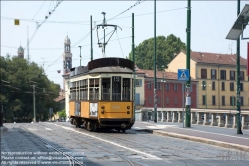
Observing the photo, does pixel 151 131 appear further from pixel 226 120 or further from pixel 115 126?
pixel 226 120

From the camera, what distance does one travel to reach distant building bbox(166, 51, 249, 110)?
296 feet

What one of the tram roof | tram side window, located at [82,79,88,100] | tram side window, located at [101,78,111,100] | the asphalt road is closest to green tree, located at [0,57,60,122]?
tram side window, located at [82,79,88,100]

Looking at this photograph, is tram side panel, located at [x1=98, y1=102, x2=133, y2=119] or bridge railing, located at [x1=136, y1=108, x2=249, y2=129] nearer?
tram side panel, located at [x1=98, y1=102, x2=133, y2=119]

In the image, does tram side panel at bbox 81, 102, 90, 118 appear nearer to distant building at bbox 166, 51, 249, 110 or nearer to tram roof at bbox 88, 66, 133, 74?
tram roof at bbox 88, 66, 133, 74

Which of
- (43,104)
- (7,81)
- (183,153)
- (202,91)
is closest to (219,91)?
(202,91)

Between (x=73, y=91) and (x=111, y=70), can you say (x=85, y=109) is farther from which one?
(x=73, y=91)

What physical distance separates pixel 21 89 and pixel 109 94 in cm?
5946

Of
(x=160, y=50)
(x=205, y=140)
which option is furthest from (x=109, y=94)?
(x=160, y=50)

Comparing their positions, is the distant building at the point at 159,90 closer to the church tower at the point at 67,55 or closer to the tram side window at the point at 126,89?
the church tower at the point at 67,55

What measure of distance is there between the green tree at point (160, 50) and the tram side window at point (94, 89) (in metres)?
77.1

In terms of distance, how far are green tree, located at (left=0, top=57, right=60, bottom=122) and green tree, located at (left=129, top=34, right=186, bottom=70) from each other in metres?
24.2

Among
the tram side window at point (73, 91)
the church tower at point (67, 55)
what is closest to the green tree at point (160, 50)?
the church tower at point (67, 55)

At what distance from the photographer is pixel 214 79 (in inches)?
3622

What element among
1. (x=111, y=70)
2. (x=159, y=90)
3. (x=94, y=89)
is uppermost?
(x=111, y=70)
